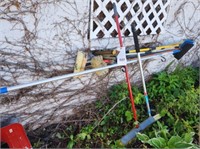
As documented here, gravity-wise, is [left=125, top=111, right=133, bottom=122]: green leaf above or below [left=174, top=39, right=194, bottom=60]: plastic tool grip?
below

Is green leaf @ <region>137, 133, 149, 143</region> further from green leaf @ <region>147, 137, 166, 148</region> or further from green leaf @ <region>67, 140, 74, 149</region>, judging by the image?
green leaf @ <region>67, 140, 74, 149</region>

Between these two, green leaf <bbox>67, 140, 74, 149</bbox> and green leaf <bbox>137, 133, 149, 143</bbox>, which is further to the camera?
green leaf <bbox>67, 140, 74, 149</bbox>

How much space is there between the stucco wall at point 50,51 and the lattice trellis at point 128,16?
0.26 feet

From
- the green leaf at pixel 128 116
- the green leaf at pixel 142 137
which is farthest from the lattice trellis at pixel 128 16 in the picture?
the green leaf at pixel 142 137

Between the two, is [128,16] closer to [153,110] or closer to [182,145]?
[153,110]

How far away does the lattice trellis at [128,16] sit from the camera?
7.65 feet

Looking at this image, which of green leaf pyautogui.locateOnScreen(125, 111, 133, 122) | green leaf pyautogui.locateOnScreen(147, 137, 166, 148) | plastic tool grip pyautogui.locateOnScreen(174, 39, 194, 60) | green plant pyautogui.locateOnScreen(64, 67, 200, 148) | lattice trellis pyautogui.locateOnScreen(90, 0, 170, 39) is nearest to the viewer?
green leaf pyautogui.locateOnScreen(147, 137, 166, 148)

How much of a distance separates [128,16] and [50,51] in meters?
0.93

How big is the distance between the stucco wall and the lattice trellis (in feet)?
0.26

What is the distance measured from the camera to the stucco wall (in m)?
2.03

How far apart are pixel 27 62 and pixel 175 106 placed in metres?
1.69

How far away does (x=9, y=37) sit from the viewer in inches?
A: 79.7

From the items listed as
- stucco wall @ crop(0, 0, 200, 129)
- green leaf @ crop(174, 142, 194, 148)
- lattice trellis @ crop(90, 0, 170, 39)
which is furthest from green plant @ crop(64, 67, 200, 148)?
lattice trellis @ crop(90, 0, 170, 39)

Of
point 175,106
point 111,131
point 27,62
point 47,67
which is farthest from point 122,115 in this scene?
point 27,62
